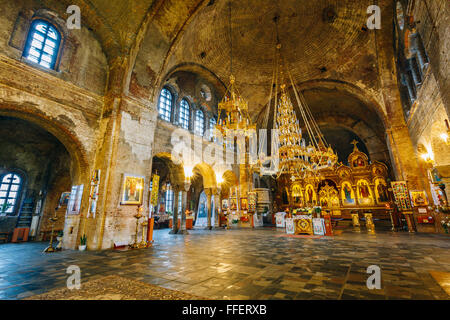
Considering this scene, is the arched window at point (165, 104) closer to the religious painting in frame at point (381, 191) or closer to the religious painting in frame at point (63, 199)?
the religious painting in frame at point (63, 199)

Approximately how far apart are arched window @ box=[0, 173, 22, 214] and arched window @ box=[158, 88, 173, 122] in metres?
8.10

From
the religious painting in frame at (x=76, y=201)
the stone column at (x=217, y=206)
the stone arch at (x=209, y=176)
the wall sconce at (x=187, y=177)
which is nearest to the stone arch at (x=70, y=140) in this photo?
the religious painting in frame at (x=76, y=201)

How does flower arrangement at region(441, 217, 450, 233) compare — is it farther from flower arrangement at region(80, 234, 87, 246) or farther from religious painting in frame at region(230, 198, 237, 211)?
flower arrangement at region(80, 234, 87, 246)

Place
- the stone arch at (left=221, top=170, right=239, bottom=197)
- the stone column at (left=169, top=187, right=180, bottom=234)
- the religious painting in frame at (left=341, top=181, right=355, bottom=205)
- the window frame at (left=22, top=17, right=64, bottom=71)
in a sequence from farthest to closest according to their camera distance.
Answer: the religious painting in frame at (left=341, top=181, right=355, bottom=205)
the stone arch at (left=221, top=170, right=239, bottom=197)
the stone column at (left=169, top=187, right=180, bottom=234)
the window frame at (left=22, top=17, right=64, bottom=71)

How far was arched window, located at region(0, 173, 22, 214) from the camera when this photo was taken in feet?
32.2

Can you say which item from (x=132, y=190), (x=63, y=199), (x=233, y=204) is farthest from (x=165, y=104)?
(x=233, y=204)

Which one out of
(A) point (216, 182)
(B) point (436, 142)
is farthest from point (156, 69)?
(B) point (436, 142)

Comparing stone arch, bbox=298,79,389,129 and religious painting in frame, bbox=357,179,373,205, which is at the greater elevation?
stone arch, bbox=298,79,389,129

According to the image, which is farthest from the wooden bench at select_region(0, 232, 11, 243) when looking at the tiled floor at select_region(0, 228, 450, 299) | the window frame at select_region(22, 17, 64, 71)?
the window frame at select_region(22, 17, 64, 71)

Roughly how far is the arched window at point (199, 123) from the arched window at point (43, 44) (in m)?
7.61

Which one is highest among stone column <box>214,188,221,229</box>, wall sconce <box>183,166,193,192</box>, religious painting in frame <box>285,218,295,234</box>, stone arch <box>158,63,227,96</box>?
stone arch <box>158,63,227,96</box>

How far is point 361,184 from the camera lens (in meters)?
17.8

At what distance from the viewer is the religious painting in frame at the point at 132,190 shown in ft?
25.2
